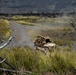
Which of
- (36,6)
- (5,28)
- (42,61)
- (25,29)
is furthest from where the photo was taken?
(25,29)

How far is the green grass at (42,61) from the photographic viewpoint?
Answer: 1143cm

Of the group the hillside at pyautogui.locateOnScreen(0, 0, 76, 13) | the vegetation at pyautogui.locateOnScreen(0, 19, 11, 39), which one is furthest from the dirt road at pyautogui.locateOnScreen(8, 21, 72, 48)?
the hillside at pyautogui.locateOnScreen(0, 0, 76, 13)

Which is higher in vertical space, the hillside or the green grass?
the hillside

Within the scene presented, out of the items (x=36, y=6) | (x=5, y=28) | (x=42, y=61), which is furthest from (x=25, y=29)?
(x=42, y=61)

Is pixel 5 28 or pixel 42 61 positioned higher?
pixel 5 28

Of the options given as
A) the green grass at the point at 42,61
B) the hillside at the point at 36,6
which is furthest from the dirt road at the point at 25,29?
the green grass at the point at 42,61

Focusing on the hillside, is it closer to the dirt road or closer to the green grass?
the dirt road

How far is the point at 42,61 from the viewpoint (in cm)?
1180

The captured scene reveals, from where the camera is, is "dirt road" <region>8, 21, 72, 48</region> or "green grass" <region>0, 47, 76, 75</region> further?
"dirt road" <region>8, 21, 72, 48</region>

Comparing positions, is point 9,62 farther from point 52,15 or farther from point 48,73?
point 52,15

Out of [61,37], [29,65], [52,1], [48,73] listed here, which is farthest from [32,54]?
[52,1]

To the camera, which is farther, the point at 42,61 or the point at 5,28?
the point at 5,28

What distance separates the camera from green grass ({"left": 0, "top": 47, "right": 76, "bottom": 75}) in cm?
1143

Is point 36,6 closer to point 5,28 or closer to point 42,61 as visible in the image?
point 5,28
